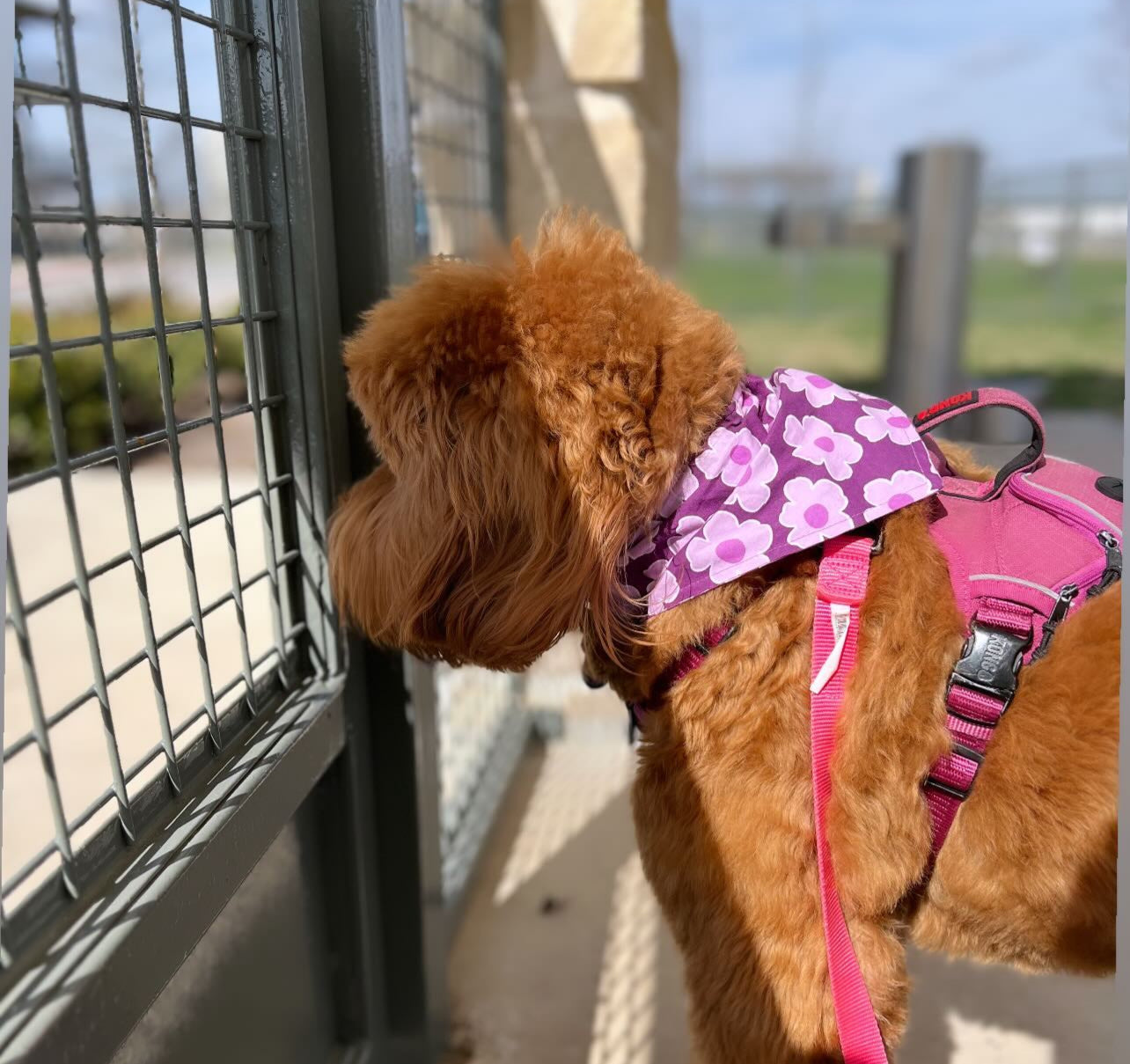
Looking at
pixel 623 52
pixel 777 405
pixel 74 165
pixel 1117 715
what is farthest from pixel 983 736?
pixel 623 52

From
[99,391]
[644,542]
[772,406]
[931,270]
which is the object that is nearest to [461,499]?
[644,542]

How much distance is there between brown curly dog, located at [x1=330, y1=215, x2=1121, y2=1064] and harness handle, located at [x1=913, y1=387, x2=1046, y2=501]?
13 centimetres

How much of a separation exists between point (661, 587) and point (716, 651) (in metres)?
0.13

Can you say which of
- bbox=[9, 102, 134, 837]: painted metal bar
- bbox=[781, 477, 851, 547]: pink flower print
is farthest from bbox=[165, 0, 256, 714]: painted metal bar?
bbox=[781, 477, 851, 547]: pink flower print

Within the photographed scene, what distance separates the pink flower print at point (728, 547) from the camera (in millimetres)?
1327

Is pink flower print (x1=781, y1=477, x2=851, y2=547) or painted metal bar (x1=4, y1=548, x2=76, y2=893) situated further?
pink flower print (x1=781, y1=477, x2=851, y2=547)

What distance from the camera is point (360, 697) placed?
6.27 ft

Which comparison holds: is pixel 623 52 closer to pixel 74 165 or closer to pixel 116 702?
pixel 74 165

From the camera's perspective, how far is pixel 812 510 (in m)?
1.33

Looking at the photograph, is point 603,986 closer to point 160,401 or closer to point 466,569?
point 466,569

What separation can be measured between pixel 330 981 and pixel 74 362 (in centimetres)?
733

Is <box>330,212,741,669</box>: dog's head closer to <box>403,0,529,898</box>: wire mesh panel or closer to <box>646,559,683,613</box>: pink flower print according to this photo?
<box>646,559,683,613</box>: pink flower print

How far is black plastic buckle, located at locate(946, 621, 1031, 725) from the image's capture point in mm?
1314

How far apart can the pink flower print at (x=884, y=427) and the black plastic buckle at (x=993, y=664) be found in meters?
0.32
